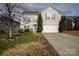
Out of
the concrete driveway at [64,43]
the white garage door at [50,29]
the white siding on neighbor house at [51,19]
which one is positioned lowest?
the concrete driveway at [64,43]

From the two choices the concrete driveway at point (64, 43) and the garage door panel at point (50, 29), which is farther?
the garage door panel at point (50, 29)

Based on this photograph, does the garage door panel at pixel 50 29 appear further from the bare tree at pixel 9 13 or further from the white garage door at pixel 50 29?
the bare tree at pixel 9 13

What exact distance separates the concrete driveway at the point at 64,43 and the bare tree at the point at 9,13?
61cm

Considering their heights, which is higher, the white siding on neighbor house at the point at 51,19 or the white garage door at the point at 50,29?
the white siding on neighbor house at the point at 51,19

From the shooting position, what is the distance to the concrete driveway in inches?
225

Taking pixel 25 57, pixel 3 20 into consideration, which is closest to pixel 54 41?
pixel 25 57

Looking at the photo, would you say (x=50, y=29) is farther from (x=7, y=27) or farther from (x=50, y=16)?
(x=7, y=27)

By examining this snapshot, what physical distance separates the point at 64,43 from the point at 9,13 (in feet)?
3.48

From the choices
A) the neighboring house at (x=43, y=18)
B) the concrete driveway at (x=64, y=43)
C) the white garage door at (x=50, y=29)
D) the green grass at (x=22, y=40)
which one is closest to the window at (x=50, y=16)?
the neighboring house at (x=43, y=18)

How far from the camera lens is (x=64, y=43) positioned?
577 centimetres

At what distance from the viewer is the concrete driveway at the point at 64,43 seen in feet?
18.7

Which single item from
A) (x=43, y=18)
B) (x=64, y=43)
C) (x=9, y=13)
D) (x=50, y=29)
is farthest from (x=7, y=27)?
(x=64, y=43)

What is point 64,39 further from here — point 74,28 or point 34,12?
point 34,12

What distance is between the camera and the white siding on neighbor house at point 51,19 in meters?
5.83
